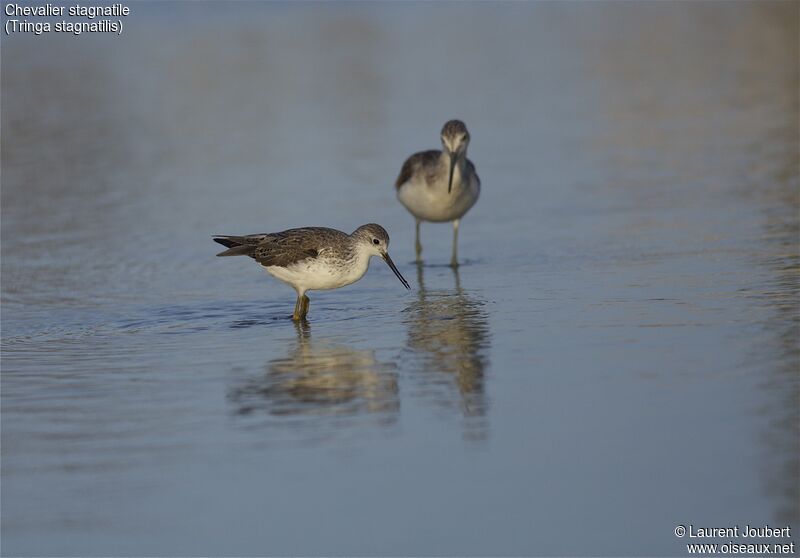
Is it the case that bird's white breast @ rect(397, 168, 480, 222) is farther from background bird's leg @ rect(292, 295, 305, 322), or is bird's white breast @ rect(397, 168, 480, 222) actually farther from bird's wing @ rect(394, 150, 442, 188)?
background bird's leg @ rect(292, 295, 305, 322)

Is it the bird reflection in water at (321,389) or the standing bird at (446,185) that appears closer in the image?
the bird reflection in water at (321,389)

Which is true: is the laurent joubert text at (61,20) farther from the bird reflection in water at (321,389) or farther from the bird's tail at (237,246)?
the bird reflection in water at (321,389)

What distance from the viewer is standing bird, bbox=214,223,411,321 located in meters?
10.3

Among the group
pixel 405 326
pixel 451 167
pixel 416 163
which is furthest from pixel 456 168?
pixel 405 326

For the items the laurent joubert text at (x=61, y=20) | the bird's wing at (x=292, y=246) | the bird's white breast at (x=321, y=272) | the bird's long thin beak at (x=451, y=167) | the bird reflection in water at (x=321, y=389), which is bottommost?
the bird reflection in water at (x=321, y=389)

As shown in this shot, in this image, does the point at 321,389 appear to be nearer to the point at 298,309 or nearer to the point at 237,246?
the point at 298,309

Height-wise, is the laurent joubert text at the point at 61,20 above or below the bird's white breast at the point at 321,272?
above

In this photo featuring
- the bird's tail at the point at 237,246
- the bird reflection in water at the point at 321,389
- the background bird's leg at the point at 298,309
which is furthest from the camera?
the bird's tail at the point at 237,246

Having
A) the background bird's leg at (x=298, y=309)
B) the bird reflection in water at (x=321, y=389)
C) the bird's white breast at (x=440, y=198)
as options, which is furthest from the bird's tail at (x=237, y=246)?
the bird's white breast at (x=440, y=198)

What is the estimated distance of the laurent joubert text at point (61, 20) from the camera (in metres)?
31.1

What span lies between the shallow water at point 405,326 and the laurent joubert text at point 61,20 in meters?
7.43

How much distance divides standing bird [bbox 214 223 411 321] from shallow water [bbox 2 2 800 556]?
12.9 inches

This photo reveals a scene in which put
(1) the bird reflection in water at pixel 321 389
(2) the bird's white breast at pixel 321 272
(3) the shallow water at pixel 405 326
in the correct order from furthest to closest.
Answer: (2) the bird's white breast at pixel 321 272 < (1) the bird reflection in water at pixel 321 389 < (3) the shallow water at pixel 405 326

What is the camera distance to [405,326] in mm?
9938
